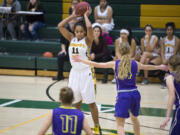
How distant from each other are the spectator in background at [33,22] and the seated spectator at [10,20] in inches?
11.7

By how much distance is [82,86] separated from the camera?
5.34 m

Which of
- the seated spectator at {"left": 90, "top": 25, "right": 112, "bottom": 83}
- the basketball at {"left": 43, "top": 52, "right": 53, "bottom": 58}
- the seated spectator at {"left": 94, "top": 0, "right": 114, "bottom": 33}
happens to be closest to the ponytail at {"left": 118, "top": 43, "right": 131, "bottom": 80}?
the seated spectator at {"left": 90, "top": 25, "right": 112, "bottom": 83}

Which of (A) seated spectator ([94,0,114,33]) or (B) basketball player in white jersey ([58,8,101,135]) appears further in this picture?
(A) seated spectator ([94,0,114,33])

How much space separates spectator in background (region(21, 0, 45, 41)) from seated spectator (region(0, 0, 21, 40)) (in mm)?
298

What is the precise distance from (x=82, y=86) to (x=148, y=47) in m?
4.47

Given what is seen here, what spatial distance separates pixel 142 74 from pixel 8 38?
4.55 metres

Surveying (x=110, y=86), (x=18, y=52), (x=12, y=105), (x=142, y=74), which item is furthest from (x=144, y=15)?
(x=12, y=105)

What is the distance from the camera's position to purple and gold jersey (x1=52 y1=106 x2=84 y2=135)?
134 inches

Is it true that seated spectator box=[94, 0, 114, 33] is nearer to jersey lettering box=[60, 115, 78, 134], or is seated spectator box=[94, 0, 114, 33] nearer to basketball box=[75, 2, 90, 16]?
basketball box=[75, 2, 90, 16]

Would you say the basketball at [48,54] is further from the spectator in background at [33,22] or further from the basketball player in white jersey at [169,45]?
the basketball player in white jersey at [169,45]

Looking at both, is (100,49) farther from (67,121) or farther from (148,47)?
(67,121)

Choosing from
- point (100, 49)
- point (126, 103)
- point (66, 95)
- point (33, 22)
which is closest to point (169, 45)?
point (100, 49)

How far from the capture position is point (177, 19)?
11164mm

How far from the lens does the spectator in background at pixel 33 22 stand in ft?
35.8
